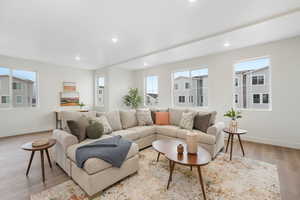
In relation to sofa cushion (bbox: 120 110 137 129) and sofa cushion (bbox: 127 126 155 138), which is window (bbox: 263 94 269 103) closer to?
sofa cushion (bbox: 127 126 155 138)

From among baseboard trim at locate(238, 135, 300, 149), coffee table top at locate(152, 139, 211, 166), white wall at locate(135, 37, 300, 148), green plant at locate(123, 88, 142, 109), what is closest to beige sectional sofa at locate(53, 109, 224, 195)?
coffee table top at locate(152, 139, 211, 166)

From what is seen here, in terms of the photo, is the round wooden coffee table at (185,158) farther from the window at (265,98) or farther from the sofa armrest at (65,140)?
the window at (265,98)

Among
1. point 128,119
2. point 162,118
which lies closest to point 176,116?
point 162,118

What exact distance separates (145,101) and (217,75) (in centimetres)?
339

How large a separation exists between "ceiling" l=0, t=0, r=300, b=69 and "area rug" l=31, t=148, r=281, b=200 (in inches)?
105

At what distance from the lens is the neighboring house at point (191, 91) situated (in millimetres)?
4711

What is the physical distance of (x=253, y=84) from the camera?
386 cm

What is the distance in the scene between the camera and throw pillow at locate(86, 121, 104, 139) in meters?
2.46

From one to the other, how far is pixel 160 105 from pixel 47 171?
4.29 m

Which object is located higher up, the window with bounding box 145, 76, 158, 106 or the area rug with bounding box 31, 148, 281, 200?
the window with bounding box 145, 76, 158, 106

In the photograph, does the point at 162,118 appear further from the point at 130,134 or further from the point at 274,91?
the point at 274,91

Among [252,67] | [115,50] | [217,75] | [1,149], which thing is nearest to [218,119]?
[217,75]

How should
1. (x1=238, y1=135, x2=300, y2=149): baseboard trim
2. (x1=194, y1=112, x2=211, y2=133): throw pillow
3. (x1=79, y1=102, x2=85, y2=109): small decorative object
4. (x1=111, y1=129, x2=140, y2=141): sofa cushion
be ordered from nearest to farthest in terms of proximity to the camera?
(x1=111, y1=129, x2=140, y2=141): sofa cushion → (x1=194, y1=112, x2=211, y2=133): throw pillow → (x1=238, y1=135, x2=300, y2=149): baseboard trim → (x1=79, y1=102, x2=85, y2=109): small decorative object

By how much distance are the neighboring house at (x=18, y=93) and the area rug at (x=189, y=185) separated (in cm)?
442
